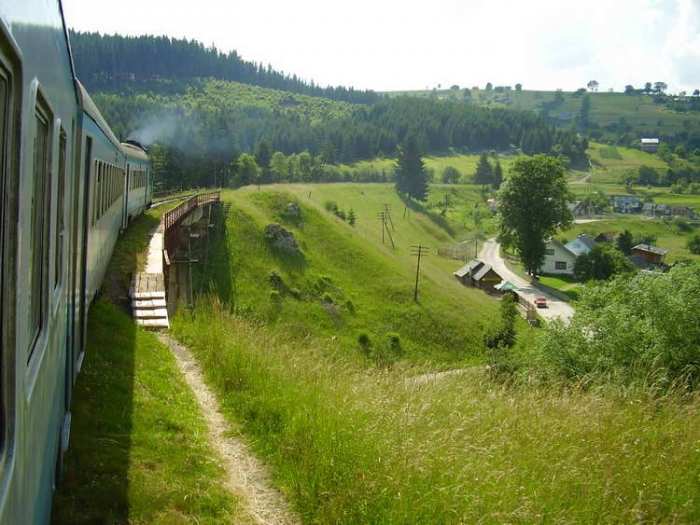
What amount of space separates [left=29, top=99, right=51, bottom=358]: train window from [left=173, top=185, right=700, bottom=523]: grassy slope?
3593 millimetres

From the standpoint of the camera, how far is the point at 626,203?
127 m

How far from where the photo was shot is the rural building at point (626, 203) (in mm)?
125438

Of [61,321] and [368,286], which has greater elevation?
[61,321]

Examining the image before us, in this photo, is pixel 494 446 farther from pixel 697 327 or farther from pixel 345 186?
pixel 345 186

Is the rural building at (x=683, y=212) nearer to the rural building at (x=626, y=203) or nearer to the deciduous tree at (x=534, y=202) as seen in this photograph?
the rural building at (x=626, y=203)

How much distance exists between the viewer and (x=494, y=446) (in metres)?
5.85

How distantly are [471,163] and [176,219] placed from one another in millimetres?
136853

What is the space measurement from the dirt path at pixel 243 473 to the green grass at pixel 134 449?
0.50 feet

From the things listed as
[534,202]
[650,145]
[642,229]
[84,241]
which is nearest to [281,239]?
[534,202]

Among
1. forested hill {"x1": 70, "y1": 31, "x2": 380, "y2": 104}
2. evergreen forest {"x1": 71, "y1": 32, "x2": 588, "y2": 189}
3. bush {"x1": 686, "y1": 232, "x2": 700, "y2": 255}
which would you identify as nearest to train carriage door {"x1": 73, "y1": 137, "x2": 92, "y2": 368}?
evergreen forest {"x1": 71, "y1": 32, "x2": 588, "y2": 189}

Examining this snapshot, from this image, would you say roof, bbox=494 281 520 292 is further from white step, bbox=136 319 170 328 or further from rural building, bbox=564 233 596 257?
white step, bbox=136 319 170 328

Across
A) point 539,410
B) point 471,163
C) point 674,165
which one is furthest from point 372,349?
point 674,165

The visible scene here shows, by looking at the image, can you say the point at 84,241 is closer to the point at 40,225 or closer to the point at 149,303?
the point at 40,225

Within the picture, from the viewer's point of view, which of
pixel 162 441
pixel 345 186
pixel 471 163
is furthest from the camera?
pixel 471 163
